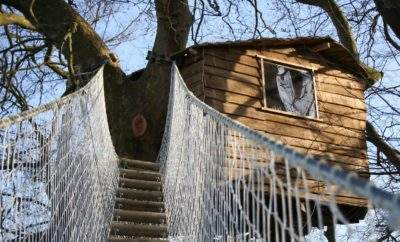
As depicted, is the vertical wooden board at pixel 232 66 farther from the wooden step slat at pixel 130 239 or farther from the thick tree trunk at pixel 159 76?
the wooden step slat at pixel 130 239

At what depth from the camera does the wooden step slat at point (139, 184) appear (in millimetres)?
5617

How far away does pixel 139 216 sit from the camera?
16.9 feet

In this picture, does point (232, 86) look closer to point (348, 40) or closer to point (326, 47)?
point (326, 47)

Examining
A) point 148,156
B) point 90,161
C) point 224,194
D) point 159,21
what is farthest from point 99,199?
point 159,21

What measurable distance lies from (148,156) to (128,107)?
629mm

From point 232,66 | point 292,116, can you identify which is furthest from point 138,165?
point 292,116

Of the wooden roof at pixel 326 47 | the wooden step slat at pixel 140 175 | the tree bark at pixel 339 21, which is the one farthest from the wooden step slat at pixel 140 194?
the tree bark at pixel 339 21

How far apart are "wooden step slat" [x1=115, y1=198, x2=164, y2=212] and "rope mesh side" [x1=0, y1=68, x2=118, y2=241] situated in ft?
0.78

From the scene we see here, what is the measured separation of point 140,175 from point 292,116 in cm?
207

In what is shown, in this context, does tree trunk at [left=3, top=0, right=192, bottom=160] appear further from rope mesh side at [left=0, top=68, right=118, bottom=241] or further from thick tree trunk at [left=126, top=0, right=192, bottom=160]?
rope mesh side at [left=0, top=68, right=118, bottom=241]

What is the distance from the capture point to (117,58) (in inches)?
285

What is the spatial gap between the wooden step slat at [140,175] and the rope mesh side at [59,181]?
0.71 meters

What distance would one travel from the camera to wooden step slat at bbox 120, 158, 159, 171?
19.5 ft

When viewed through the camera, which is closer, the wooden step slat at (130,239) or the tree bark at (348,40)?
the wooden step slat at (130,239)
